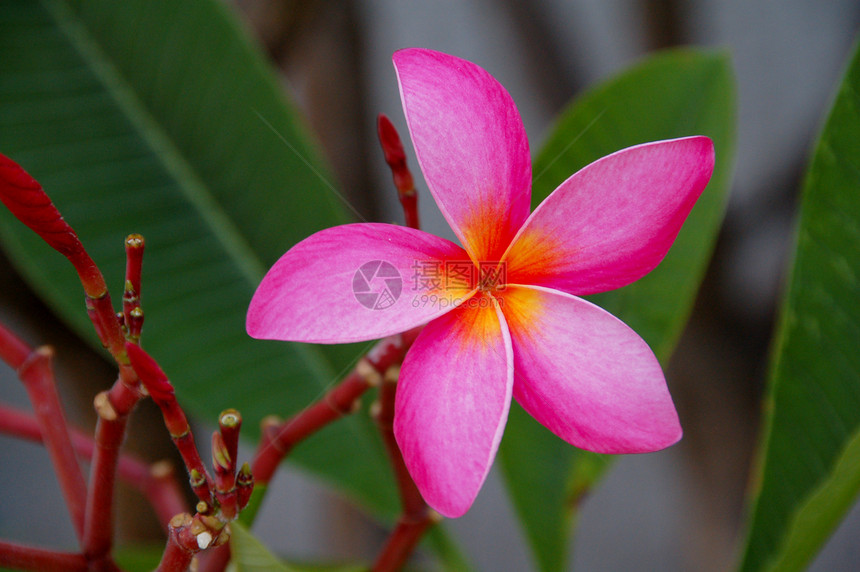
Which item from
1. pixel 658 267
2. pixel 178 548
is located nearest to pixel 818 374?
pixel 658 267

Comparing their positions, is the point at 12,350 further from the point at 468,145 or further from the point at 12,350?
the point at 468,145

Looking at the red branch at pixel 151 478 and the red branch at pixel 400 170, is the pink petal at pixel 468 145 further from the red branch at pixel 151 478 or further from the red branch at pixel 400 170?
the red branch at pixel 151 478

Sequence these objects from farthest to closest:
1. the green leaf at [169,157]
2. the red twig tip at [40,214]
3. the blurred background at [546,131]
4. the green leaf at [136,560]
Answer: the blurred background at [546,131] < the green leaf at [136,560] < the green leaf at [169,157] < the red twig tip at [40,214]

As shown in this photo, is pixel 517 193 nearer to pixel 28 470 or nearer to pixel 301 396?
pixel 301 396

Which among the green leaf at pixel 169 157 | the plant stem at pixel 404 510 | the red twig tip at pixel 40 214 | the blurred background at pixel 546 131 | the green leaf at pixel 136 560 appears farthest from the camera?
the blurred background at pixel 546 131

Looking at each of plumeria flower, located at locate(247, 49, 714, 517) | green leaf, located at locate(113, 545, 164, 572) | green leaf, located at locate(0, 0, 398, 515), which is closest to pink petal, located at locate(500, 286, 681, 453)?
plumeria flower, located at locate(247, 49, 714, 517)

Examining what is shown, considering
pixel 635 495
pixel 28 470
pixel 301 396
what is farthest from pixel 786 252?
pixel 28 470

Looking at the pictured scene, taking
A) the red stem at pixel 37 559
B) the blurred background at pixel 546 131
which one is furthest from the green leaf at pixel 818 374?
the blurred background at pixel 546 131
